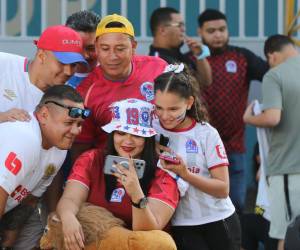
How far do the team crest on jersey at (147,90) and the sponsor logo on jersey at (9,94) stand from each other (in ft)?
2.32

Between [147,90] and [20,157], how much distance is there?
95 cm

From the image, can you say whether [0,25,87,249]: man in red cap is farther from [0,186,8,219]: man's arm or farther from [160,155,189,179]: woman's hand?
[160,155,189,179]: woman's hand

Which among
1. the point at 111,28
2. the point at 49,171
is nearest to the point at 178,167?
the point at 49,171

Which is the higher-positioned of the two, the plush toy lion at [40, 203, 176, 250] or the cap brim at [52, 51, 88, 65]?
the cap brim at [52, 51, 88, 65]

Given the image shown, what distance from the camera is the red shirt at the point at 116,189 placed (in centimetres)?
521

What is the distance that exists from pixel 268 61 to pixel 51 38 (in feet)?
9.07

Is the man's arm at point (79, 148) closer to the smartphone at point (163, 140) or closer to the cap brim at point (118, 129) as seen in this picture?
the cap brim at point (118, 129)

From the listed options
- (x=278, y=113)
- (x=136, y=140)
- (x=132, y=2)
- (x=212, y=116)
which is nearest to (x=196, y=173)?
(x=136, y=140)

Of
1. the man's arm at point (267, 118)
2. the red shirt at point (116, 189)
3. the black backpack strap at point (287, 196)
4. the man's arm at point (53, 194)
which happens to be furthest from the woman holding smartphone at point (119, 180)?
the black backpack strap at point (287, 196)

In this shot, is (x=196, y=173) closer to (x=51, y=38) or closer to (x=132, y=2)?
(x=51, y=38)

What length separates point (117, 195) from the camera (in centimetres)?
525

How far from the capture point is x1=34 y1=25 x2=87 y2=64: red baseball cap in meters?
5.57

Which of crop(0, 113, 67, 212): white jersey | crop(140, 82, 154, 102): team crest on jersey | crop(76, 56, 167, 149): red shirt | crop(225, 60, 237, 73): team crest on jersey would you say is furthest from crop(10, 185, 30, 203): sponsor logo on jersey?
crop(225, 60, 237, 73): team crest on jersey

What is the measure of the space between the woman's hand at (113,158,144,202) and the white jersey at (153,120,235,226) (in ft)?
1.40
